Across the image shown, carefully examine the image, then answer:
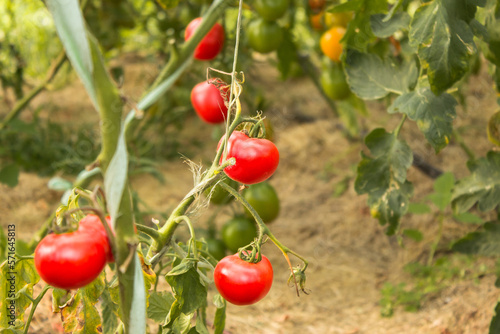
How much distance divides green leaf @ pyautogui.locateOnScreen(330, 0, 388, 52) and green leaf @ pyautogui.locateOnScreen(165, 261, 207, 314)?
0.72 meters

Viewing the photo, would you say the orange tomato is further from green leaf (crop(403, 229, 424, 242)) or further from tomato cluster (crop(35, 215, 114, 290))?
tomato cluster (crop(35, 215, 114, 290))

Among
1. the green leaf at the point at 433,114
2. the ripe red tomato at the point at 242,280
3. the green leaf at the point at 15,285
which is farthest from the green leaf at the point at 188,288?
the green leaf at the point at 433,114

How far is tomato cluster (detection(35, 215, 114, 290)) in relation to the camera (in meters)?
0.62

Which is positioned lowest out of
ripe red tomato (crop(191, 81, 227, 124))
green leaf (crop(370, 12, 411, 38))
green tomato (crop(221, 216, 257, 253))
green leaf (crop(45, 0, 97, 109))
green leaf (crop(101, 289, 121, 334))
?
green tomato (crop(221, 216, 257, 253))

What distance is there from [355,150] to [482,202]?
57.6 inches

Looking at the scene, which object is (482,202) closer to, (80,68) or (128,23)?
(80,68)

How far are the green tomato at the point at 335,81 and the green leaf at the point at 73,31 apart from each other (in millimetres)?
1309

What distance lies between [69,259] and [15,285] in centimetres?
35

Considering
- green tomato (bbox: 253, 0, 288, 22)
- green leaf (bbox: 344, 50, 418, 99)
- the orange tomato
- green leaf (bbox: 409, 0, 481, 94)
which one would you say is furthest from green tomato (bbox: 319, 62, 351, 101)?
green leaf (bbox: 409, 0, 481, 94)

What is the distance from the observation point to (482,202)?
1.22 meters

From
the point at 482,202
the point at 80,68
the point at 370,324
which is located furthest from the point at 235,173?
the point at 370,324

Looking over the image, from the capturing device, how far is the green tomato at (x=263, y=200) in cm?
165

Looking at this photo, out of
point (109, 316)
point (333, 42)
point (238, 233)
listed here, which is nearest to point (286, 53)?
point (333, 42)

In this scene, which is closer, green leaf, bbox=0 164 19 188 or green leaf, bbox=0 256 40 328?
green leaf, bbox=0 256 40 328
